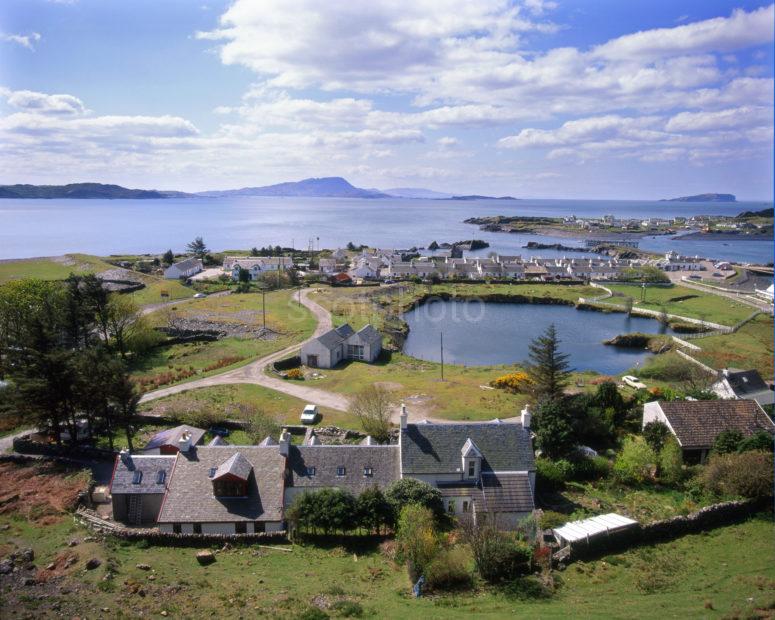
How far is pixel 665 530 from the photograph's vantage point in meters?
22.5

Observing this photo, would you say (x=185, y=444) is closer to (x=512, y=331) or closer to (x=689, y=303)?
(x=512, y=331)

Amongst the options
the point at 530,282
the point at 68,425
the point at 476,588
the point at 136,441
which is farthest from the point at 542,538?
the point at 530,282

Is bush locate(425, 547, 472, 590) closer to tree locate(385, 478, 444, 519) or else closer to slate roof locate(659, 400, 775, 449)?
tree locate(385, 478, 444, 519)

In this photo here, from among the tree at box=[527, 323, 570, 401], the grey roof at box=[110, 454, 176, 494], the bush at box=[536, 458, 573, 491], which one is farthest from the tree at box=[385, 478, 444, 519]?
the tree at box=[527, 323, 570, 401]

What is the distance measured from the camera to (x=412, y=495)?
77.9ft

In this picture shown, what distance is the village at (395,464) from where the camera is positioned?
2050 cm

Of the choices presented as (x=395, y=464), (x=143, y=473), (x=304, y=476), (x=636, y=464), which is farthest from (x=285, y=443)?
(x=636, y=464)

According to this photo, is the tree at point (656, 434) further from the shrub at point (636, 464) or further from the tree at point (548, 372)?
the tree at point (548, 372)

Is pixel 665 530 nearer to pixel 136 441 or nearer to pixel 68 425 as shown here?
pixel 136 441

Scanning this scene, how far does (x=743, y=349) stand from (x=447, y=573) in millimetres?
50561

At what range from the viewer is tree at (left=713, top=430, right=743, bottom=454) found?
97.7ft

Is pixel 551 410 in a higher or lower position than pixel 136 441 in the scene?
higher

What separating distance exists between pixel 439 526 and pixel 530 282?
85.2 metres

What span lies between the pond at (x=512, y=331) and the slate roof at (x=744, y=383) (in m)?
13.9
